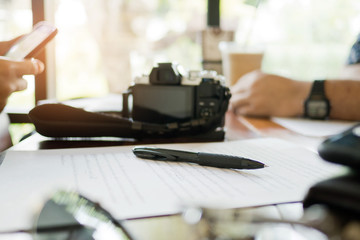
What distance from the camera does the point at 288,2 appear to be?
1.60m

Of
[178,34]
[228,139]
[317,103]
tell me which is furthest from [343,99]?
[178,34]

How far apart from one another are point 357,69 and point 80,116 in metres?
0.86

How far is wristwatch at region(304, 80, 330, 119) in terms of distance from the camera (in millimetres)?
735

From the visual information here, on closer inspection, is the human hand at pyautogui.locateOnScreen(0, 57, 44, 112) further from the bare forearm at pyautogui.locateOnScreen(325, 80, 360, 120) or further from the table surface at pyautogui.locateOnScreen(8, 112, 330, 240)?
the bare forearm at pyautogui.locateOnScreen(325, 80, 360, 120)

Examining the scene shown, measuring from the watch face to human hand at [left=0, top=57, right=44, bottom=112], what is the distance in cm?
57

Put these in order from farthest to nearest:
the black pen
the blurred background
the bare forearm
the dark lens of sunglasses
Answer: the blurred background < the bare forearm < the black pen < the dark lens of sunglasses

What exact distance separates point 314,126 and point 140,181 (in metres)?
0.46

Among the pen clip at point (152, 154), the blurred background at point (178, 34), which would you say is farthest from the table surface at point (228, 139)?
the blurred background at point (178, 34)

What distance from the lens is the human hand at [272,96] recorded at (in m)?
0.77

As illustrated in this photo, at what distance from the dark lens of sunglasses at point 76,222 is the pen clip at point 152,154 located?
17cm

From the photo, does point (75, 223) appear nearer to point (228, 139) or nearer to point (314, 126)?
point (228, 139)

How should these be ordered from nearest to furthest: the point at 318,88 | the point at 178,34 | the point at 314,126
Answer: the point at 314,126, the point at 318,88, the point at 178,34

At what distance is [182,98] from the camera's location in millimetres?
547

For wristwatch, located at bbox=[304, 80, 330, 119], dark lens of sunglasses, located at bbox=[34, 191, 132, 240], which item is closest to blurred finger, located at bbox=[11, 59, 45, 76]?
dark lens of sunglasses, located at bbox=[34, 191, 132, 240]
